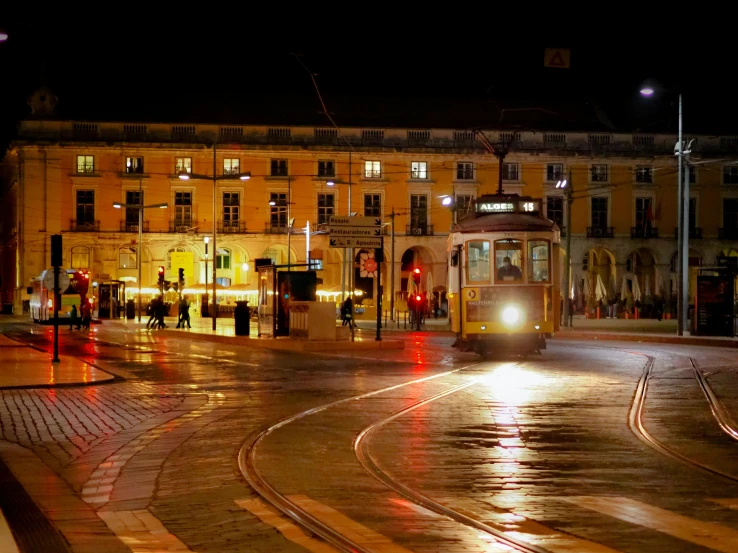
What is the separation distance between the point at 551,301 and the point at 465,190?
59.8m

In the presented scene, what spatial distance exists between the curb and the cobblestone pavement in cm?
1463

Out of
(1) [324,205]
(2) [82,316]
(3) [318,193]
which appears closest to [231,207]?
(3) [318,193]

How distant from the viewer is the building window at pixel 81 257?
81.8 m

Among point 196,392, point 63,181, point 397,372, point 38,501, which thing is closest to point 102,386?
point 196,392

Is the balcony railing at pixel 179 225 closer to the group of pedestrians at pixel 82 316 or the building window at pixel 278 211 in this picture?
the building window at pixel 278 211

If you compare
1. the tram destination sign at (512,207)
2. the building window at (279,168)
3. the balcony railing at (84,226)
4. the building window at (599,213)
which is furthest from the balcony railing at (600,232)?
the tram destination sign at (512,207)

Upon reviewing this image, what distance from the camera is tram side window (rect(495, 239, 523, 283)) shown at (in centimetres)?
2575

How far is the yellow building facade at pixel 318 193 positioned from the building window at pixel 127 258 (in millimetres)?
100

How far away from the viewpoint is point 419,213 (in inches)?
3361

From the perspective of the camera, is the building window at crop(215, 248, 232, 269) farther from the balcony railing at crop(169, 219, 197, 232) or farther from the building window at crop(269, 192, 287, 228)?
the building window at crop(269, 192, 287, 228)

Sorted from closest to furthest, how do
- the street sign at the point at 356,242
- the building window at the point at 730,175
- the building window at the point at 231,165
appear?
the street sign at the point at 356,242 → the building window at the point at 231,165 → the building window at the point at 730,175

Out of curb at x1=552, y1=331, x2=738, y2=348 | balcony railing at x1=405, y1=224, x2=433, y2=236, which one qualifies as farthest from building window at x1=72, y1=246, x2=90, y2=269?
curb at x1=552, y1=331, x2=738, y2=348

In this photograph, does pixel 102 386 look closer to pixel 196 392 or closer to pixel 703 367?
pixel 196 392

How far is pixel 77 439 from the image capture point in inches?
494
